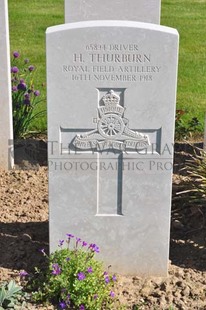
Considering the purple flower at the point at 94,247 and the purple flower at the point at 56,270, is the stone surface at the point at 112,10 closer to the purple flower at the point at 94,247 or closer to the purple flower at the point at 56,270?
the purple flower at the point at 94,247

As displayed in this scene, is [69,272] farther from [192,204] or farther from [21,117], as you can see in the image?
[21,117]

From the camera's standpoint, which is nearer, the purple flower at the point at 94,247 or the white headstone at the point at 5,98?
the purple flower at the point at 94,247

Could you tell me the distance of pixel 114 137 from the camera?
3.81m

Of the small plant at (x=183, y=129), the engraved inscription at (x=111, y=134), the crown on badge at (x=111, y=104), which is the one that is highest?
the crown on badge at (x=111, y=104)

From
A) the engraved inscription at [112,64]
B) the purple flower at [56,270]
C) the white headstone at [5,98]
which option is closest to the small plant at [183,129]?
the white headstone at [5,98]

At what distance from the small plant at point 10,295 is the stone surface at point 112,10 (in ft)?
9.26

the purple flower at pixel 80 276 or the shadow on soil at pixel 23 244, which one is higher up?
the purple flower at pixel 80 276

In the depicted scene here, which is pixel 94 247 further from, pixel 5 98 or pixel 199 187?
pixel 5 98

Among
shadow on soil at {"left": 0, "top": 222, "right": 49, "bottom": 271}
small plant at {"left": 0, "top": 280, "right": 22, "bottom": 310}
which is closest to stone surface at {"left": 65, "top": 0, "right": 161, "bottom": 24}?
shadow on soil at {"left": 0, "top": 222, "right": 49, "bottom": 271}

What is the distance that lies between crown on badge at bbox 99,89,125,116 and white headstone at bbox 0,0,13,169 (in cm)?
202

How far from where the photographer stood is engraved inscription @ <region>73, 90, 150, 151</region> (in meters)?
3.74

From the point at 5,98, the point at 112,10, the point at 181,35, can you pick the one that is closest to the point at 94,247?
the point at 5,98

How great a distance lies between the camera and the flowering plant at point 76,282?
3.69 m

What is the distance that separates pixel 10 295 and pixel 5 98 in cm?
234
